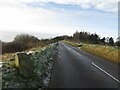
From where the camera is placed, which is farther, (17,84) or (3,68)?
(3,68)

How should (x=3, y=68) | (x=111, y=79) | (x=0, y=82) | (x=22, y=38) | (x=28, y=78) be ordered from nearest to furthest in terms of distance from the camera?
(x=0, y=82)
(x=28, y=78)
(x=3, y=68)
(x=111, y=79)
(x=22, y=38)

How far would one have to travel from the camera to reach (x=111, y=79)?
1541 centimetres

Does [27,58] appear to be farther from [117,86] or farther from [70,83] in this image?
[117,86]

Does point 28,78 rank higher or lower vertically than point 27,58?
lower

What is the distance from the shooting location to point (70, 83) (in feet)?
43.7

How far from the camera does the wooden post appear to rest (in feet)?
40.1

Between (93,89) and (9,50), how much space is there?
88.1ft

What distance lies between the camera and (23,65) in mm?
12289

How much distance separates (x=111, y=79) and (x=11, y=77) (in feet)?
20.7

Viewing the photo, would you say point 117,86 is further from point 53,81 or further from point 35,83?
point 35,83

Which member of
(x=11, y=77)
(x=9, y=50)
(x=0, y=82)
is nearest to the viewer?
(x=0, y=82)

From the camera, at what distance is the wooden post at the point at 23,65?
40.1 ft

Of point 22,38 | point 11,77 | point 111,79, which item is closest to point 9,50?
point 22,38

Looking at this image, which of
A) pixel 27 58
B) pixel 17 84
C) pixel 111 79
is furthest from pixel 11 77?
pixel 111 79
